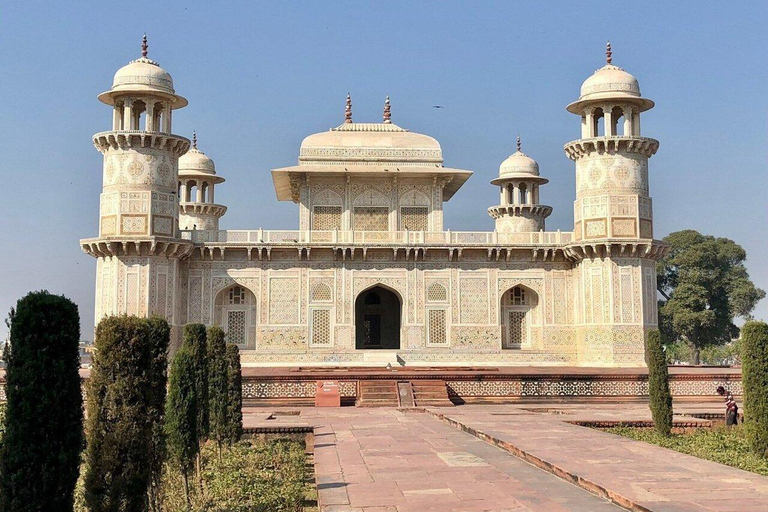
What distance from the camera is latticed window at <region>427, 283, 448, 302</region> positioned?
24141mm

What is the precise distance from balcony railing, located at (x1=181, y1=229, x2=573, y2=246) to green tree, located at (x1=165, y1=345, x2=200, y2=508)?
47.8ft

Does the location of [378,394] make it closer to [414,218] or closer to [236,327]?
[236,327]

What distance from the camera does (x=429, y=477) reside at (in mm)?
7699

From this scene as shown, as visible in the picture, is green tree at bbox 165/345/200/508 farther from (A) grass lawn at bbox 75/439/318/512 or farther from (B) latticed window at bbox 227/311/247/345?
(B) latticed window at bbox 227/311/247/345

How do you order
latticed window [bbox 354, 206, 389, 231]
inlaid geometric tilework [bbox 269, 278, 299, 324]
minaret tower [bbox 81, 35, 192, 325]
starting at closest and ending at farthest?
minaret tower [bbox 81, 35, 192, 325] → inlaid geometric tilework [bbox 269, 278, 299, 324] → latticed window [bbox 354, 206, 389, 231]

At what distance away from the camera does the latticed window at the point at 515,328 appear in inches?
977

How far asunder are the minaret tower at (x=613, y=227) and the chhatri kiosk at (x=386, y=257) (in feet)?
0.13

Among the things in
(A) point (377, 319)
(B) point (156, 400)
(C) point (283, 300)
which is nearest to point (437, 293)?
(A) point (377, 319)

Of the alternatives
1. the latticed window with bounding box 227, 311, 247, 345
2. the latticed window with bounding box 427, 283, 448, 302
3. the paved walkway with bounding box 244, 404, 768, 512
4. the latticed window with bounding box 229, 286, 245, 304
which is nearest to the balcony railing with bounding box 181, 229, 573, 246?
the latticed window with bounding box 427, 283, 448, 302

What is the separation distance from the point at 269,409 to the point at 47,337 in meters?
11.3

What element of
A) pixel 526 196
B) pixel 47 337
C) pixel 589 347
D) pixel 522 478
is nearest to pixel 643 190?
pixel 589 347

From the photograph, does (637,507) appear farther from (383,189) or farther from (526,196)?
(526,196)

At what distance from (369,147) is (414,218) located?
2625 millimetres

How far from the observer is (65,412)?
5820 mm
